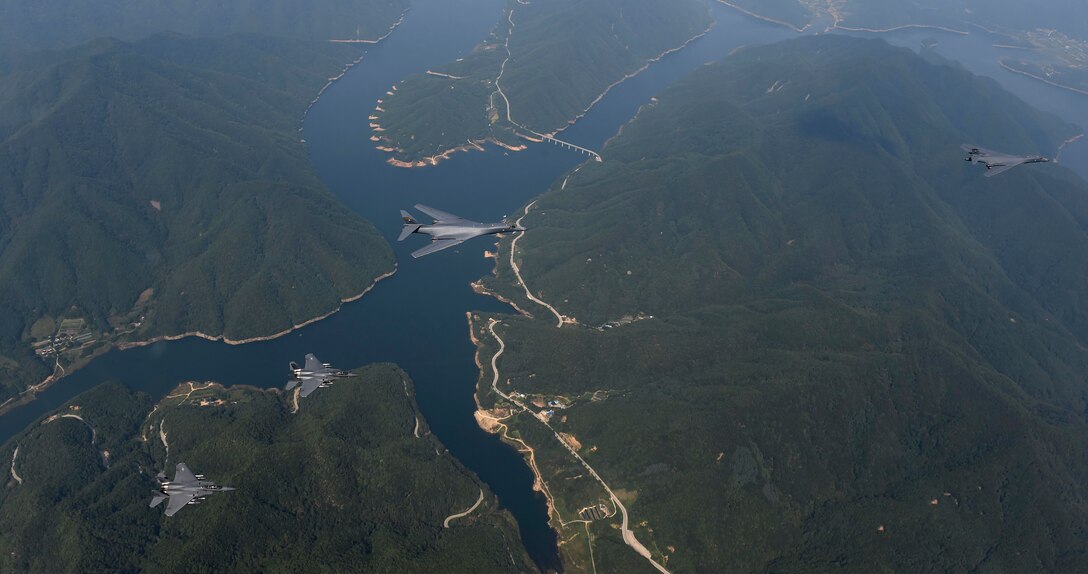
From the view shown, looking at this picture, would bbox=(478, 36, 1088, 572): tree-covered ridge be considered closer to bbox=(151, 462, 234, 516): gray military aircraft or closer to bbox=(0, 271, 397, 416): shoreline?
bbox=(0, 271, 397, 416): shoreline

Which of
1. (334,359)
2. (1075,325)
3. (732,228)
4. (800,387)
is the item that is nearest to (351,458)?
(334,359)

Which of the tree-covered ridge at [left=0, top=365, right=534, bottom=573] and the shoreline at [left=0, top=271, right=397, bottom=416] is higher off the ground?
the tree-covered ridge at [left=0, top=365, right=534, bottom=573]

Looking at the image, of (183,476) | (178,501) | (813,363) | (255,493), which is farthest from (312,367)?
(813,363)

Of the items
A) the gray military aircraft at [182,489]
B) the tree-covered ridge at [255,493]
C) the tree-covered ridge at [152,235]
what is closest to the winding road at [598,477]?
Answer: the tree-covered ridge at [255,493]

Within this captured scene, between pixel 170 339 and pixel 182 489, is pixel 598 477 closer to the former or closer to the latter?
pixel 182 489

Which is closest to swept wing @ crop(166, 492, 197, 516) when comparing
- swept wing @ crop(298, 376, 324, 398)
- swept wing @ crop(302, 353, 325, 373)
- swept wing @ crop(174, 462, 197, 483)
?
swept wing @ crop(174, 462, 197, 483)

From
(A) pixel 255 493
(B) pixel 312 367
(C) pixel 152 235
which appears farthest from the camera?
(C) pixel 152 235

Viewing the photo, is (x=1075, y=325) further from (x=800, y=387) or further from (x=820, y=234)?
(x=800, y=387)

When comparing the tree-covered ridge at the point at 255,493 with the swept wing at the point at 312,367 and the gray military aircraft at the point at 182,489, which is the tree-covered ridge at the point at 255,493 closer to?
the gray military aircraft at the point at 182,489
